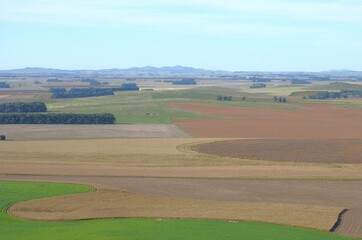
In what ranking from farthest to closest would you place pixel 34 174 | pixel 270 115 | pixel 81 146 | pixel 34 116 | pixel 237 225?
pixel 270 115 → pixel 34 116 → pixel 81 146 → pixel 34 174 → pixel 237 225

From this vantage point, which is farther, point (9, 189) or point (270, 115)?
point (270, 115)

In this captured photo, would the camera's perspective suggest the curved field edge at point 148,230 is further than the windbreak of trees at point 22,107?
No

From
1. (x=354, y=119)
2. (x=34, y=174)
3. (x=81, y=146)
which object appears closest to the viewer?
(x=34, y=174)

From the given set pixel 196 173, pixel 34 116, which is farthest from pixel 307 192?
pixel 34 116

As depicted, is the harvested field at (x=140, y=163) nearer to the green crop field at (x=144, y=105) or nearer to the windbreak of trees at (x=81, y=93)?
the green crop field at (x=144, y=105)

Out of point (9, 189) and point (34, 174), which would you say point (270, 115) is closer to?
point (34, 174)

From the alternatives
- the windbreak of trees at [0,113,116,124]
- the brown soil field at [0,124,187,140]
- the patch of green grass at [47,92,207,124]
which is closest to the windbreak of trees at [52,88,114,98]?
the patch of green grass at [47,92,207,124]

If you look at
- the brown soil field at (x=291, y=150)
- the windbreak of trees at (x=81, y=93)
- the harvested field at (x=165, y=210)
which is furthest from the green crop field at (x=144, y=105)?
the harvested field at (x=165, y=210)
